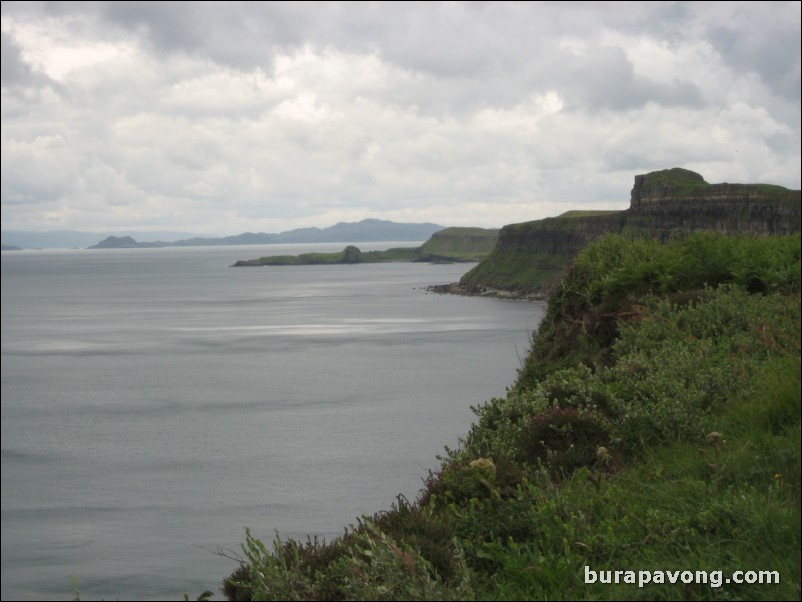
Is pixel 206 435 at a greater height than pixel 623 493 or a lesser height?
lesser

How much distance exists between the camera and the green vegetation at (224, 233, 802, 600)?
5711 millimetres

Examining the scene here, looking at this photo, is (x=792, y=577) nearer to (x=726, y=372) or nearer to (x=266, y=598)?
(x=266, y=598)

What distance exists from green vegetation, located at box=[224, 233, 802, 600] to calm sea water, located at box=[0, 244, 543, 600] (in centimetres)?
1632

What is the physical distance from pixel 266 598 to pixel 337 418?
5221 centimetres

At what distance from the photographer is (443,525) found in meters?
6.83

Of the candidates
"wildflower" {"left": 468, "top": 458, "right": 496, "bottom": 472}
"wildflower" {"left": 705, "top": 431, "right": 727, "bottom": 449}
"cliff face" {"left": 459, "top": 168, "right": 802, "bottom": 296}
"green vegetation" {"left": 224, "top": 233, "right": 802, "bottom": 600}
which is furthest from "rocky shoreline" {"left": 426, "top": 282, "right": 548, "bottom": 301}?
"wildflower" {"left": 468, "top": 458, "right": 496, "bottom": 472}

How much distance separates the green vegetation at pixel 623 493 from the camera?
5.71 m

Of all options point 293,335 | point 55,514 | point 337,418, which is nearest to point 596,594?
point 55,514

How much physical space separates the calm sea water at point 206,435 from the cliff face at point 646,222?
15.6 m

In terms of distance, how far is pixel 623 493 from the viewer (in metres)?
7.23

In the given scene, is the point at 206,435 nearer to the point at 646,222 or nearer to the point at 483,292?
the point at 646,222

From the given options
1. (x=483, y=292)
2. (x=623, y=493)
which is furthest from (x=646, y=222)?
(x=623, y=493)

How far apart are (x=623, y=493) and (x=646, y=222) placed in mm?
117969

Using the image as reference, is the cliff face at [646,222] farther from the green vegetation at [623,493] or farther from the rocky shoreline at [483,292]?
the green vegetation at [623,493]
